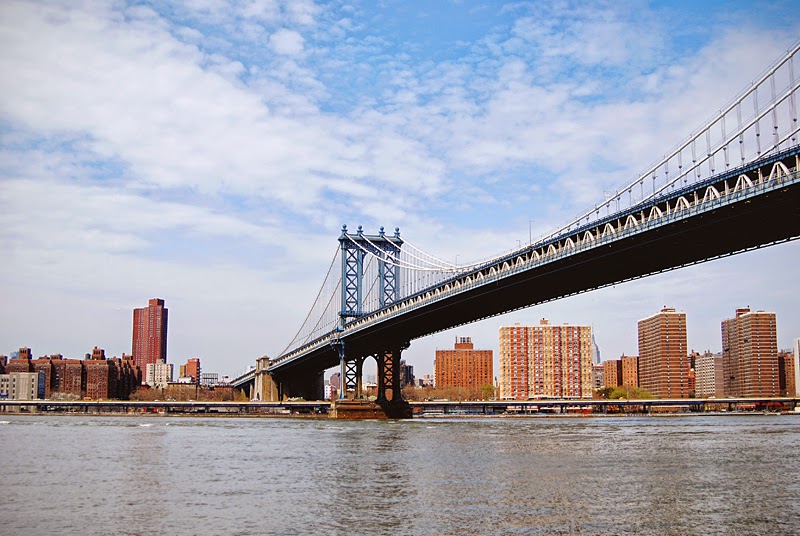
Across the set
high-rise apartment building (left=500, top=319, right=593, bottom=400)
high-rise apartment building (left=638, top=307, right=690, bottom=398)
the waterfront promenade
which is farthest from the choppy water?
high-rise apartment building (left=638, top=307, right=690, bottom=398)

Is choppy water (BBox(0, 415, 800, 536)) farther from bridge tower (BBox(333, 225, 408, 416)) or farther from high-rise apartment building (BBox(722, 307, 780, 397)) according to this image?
high-rise apartment building (BBox(722, 307, 780, 397))

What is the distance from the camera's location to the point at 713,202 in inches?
1634

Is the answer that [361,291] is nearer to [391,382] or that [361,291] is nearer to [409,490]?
[391,382]

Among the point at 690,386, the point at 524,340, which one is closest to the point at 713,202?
the point at 524,340

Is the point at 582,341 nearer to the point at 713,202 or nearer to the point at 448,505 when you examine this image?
the point at 713,202

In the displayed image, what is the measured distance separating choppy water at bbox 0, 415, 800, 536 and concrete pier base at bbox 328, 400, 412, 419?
46814mm

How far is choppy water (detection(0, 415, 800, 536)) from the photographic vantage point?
1828 centimetres

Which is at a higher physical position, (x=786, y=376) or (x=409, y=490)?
(x=786, y=376)

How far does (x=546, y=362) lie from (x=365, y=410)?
95234mm

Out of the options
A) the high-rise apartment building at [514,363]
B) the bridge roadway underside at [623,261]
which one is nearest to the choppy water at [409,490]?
the bridge roadway underside at [623,261]

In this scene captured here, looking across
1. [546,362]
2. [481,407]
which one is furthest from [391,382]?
[546,362]

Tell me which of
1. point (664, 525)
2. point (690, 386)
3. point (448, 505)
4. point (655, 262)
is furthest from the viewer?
point (690, 386)

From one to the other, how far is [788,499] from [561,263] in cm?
3495

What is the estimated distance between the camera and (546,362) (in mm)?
177000
